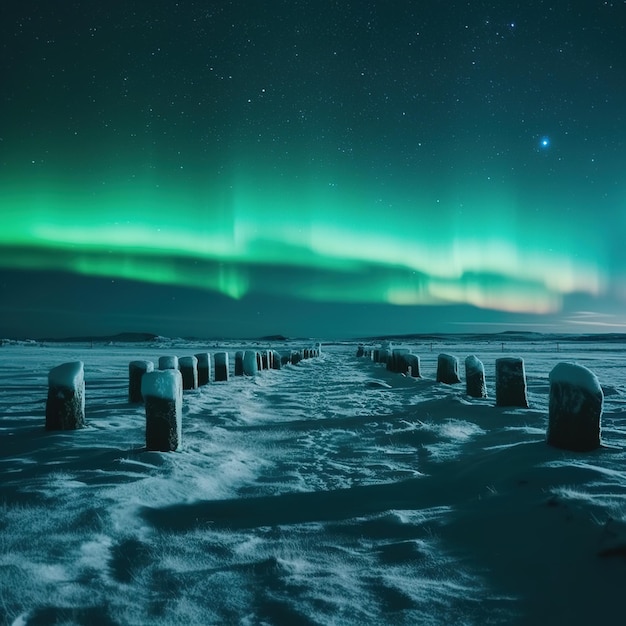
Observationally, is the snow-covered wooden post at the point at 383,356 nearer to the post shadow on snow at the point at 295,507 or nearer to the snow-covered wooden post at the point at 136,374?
the snow-covered wooden post at the point at 136,374

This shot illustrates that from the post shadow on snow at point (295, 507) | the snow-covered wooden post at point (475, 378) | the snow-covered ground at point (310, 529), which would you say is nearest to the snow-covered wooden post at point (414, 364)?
the snow-covered wooden post at point (475, 378)

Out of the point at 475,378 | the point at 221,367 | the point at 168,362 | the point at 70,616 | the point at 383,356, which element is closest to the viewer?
the point at 70,616

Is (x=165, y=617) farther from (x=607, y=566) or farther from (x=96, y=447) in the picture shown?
(x=96, y=447)

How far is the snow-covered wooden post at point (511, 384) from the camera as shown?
7.25 metres

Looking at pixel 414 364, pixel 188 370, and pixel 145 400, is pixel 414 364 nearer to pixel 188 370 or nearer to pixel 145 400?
pixel 188 370

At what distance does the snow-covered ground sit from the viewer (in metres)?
2.19

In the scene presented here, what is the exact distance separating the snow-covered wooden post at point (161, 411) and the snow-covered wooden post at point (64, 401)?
135 cm

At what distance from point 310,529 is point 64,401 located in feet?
12.3

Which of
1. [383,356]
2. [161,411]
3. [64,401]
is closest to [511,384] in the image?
[161,411]

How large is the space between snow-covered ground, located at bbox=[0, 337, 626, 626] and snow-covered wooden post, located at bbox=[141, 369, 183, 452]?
0.56 feet

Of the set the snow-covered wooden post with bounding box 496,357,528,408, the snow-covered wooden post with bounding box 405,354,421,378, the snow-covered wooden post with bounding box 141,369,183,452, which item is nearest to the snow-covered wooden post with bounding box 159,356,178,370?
the snow-covered wooden post with bounding box 141,369,183,452

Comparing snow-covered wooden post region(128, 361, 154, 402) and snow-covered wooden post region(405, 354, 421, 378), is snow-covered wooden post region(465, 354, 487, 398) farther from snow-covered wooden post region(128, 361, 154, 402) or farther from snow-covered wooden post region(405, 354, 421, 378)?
snow-covered wooden post region(128, 361, 154, 402)

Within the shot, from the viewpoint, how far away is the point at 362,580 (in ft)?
8.00

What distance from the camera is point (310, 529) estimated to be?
311 centimetres
